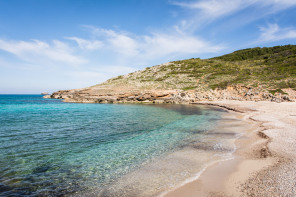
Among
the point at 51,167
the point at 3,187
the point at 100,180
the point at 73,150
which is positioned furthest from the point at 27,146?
the point at 100,180

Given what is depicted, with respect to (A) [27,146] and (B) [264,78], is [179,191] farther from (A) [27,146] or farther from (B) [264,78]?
(B) [264,78]

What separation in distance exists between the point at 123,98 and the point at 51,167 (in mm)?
42380

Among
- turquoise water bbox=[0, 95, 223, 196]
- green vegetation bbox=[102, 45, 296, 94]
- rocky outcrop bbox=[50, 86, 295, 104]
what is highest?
green vegetation bbox=[102, 45, 296, 94]

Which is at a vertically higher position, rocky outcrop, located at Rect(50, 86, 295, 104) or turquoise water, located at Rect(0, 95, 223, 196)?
rocky outcrop, located at Rect(50, 86, 295, 104)

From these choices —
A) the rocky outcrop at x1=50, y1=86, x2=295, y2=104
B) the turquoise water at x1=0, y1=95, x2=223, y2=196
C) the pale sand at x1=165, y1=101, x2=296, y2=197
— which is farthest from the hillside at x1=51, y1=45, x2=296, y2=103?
the turquoise water at x1=0, y1=95, x2=223, y2=196

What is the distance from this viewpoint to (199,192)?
18.1 ft

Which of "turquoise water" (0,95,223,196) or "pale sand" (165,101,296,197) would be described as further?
"turquoise water" (0,95,223,196)

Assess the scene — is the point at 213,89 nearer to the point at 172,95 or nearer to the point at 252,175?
the point at 172,95

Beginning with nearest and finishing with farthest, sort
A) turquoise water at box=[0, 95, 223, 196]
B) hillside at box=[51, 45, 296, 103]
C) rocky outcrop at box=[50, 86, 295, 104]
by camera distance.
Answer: turquoise water at box=[0, 95, 223, 196] < hillside at box=[51, 45, 296, 103] < rocky outcrop at box=[50, 86, 295, 104]

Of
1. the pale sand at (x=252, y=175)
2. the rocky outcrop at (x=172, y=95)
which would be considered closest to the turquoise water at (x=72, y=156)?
the pale sand at (x=252, y=175)

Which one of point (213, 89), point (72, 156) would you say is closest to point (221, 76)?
point (213, 89)

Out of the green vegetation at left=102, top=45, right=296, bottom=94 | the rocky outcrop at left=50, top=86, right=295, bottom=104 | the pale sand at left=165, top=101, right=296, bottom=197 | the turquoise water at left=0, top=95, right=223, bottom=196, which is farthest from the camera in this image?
the green vegetation at left=102, top=45, right=296, bottom=94

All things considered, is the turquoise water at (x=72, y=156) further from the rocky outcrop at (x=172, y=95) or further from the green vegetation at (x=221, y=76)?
the green vegetation at (x=221, y=76)

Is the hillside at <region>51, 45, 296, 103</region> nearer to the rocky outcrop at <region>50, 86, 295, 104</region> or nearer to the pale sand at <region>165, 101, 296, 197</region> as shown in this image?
the rocky outcrop at <region>50, 86, 295, 104</region>
